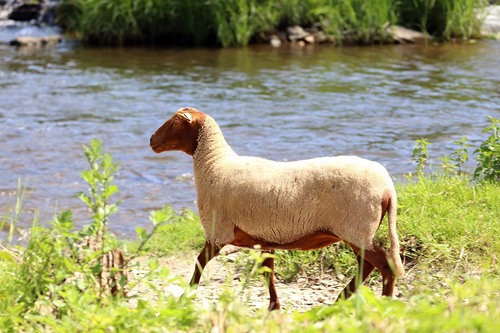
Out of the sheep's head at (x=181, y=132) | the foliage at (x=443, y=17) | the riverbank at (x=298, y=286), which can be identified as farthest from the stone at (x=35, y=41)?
the sheep's head at (x=181, y=132)

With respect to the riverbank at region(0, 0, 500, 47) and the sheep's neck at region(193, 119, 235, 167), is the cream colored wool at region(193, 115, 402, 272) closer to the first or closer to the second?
the sheep's neck at region(193, 119, 235, 167)

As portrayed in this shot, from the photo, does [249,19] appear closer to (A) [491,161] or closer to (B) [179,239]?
(A) [491,161]

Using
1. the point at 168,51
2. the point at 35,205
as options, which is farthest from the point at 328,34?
the point at 35,205

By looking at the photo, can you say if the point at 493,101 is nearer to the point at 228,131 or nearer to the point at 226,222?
the point at 228,131

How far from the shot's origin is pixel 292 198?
4.45 metres

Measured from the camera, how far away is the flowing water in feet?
30.2

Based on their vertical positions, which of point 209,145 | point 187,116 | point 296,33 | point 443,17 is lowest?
point 296,33

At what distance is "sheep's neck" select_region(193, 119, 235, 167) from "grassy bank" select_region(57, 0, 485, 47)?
38.1ft

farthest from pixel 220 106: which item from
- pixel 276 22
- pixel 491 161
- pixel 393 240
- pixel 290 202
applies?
pixel 393 240

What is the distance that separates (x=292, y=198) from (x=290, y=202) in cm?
2

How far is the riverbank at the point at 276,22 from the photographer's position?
16547mm

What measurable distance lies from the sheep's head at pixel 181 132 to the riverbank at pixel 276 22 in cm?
1155

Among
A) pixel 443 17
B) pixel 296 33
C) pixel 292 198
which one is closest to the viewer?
pixel 292 198

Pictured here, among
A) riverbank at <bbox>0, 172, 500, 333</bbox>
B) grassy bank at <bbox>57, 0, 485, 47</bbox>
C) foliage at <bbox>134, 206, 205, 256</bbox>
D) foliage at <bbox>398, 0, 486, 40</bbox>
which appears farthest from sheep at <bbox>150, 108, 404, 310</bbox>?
foliage at <bbox>398, 0, 486, 40</bbox>
